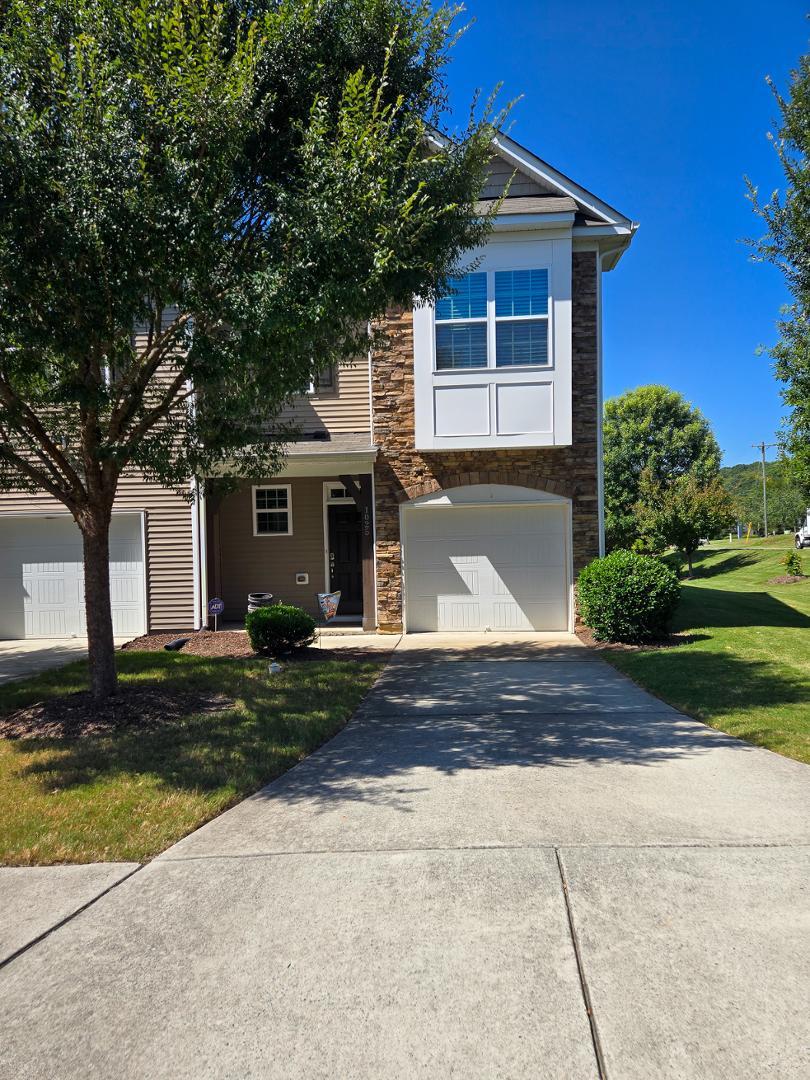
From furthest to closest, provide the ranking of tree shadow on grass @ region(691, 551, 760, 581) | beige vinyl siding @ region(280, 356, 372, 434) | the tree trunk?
1. tree shadow on grass @ region(691, 551, 760, 581)
2. beige vinyl siding @ region(280, 356, 372, 434)
3. the tree trunk

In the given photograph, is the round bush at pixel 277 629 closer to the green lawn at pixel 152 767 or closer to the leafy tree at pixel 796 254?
the green lawn at pixel 152 767

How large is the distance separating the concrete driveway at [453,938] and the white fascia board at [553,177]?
31.1 ft

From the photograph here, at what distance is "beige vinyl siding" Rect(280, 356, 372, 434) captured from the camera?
1299 centimetres

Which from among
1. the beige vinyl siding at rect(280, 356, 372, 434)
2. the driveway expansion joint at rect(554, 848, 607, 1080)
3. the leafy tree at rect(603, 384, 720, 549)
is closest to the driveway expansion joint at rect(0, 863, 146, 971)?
the driveway expansion joint at rect(554, 848, 607, 1080)

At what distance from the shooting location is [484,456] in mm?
12289

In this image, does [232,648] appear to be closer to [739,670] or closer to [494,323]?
[494,323]

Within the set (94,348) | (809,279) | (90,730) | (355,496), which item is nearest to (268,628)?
(355,496)

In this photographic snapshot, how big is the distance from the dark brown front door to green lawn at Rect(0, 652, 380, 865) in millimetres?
5525

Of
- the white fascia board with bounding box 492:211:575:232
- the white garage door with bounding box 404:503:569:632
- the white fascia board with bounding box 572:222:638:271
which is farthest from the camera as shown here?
the white garage door with bounding box 404:503:569:632

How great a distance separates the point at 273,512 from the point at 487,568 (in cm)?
453

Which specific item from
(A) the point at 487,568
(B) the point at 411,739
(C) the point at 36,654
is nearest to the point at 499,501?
(A) the point at 487,568

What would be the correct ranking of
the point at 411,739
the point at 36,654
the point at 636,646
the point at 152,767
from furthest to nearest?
the point at 36,654 → the point at 636,646 → the point at 411,739 → the point at 152,767

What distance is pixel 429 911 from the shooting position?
3.46 metres

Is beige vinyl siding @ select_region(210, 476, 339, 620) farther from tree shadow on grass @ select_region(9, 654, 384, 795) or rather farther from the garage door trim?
tree shadow on grass @ select_region(9, 654, 384, 795)
